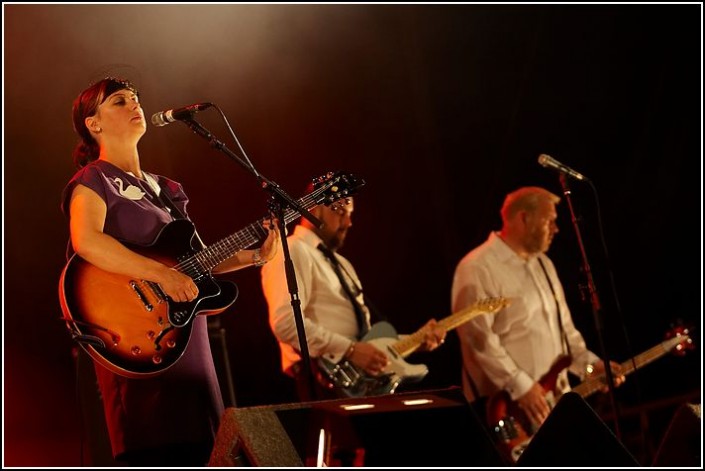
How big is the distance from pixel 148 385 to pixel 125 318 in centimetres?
24

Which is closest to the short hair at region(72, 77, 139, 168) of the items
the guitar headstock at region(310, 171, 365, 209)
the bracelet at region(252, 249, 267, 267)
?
the bracelet at region(252, 249, 267, 267)

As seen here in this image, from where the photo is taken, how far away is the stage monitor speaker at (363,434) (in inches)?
86.5

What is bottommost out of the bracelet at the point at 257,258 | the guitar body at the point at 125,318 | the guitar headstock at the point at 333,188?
the guitar body at the point at 125,318

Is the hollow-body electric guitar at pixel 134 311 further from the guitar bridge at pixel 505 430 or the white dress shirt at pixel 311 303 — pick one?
the guitar bridge at pixel 505 430

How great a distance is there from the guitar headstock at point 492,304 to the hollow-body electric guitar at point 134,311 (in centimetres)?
201

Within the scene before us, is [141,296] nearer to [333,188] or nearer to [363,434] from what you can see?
[333,188]

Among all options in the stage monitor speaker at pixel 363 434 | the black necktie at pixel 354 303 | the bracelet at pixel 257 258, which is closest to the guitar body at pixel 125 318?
the bracelet at pixel 257 258

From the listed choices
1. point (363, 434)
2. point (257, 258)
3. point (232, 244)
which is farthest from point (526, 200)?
point (363, 434)

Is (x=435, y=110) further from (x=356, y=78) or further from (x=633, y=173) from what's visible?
(x=633, y=173)

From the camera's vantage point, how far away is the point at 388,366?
419 centimetres

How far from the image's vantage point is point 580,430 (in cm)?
248

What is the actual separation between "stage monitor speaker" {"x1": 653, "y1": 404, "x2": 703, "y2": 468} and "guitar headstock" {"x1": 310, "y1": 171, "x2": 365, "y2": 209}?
1.38m

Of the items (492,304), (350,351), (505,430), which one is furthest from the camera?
(492,304)

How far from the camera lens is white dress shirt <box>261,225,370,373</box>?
393 centimetres
